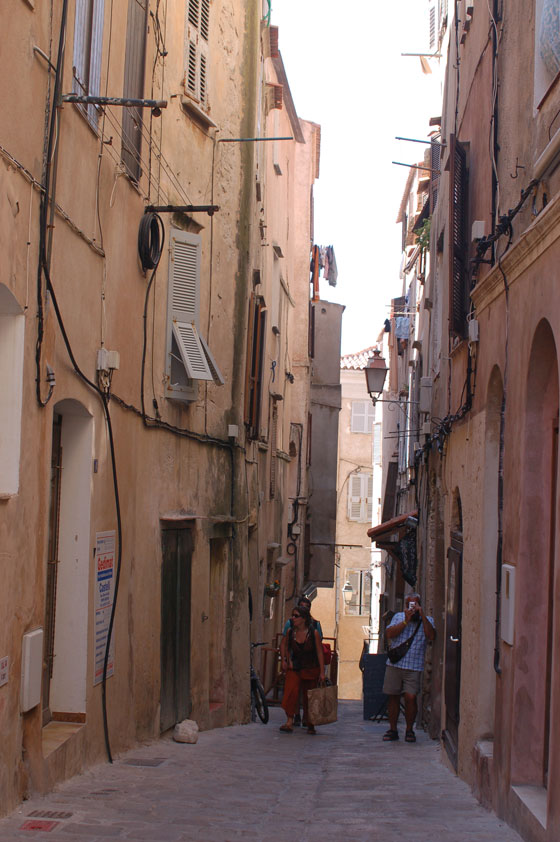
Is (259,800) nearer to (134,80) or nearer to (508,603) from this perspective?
(508,603)

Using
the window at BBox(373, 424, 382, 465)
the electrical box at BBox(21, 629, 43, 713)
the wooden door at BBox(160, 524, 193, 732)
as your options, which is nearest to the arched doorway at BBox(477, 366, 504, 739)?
the wooden door at BBox(160, 524, 193, 732)

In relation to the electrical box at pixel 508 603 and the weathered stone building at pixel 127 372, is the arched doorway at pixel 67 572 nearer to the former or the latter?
the weathered stone building at pixel 127 372

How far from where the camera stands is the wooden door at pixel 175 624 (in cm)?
1073

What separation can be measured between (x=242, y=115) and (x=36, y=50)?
8.46m

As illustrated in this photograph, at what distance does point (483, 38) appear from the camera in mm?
9859

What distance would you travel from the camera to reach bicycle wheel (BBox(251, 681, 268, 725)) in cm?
1411

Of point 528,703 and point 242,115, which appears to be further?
point 242,115

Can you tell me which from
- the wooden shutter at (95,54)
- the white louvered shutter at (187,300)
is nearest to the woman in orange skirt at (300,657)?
the white louvered shutter at (187,300)

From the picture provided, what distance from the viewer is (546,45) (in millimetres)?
6441

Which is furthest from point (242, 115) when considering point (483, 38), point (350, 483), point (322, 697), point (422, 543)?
point (350, 483)

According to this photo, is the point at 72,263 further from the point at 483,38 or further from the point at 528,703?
the point at 483,38

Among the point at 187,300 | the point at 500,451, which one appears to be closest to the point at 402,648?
the point at 500,451

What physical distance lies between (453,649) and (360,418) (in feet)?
113

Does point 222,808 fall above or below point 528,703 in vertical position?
below
